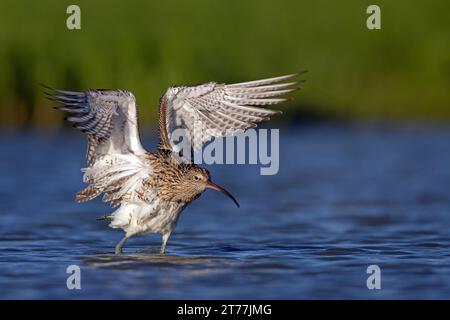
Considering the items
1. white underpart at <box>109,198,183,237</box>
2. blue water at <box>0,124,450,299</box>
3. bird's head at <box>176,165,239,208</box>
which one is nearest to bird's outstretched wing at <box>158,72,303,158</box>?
bird's head at <box>176,165,239,208</box>

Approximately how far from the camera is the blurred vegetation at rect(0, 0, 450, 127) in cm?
2000

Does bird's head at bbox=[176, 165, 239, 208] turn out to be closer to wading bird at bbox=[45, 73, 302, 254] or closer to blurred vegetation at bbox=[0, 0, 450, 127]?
wading bird at bbox=[45, 73, 302, 254]

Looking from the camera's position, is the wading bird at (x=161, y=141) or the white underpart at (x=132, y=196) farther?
the white underpart at (x=132, y=196)

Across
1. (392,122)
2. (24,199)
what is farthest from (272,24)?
(24,199)

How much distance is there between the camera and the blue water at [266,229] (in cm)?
928

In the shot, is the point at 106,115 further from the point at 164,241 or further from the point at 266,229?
the point at 266,229

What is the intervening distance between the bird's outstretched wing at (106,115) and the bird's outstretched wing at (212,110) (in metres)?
0.35

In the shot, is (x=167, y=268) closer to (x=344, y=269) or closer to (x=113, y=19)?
(x=344, y=269)

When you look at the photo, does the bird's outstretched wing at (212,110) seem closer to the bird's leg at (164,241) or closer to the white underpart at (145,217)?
the white underpart at (145,217)

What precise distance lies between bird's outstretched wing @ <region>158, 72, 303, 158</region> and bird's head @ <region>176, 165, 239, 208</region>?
33 cm

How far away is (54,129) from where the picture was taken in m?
20.3

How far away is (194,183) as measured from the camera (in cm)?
1073

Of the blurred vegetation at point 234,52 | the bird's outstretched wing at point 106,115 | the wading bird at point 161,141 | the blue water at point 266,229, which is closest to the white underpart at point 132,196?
the wading bird at point 161,141

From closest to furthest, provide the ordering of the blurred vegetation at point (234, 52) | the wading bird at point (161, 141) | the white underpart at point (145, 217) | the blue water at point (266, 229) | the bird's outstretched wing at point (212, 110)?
the blue water at point (266, 229), the wading bird at point (161, 141), the white underpart at point (145, 217), the bird's outstretched wing at point (212, 110), the blurred vegetation at point (234, 52)
